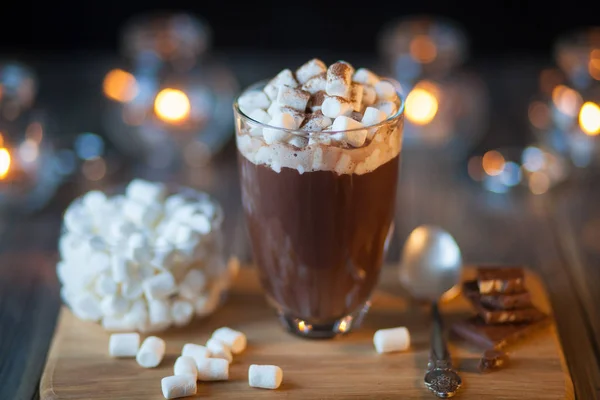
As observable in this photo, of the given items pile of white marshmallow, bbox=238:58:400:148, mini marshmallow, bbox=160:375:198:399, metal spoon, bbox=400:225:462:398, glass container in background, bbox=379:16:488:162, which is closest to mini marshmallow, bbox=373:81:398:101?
pile of white marshmallow, bbox=238:58:400:148

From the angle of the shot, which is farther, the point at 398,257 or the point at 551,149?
the point at 551,149

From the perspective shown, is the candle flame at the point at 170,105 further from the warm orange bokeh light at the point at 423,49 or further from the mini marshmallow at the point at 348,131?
the mini marshmallow at the point at 348,131

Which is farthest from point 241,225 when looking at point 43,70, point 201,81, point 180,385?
point 43,70

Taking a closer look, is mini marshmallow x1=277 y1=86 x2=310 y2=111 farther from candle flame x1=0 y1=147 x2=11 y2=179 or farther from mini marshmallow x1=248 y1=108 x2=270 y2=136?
candle flame x1=0 y1=147 x2=11 y2=179

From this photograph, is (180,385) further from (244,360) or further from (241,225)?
(241,225)

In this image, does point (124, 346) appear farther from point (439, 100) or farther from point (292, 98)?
point (439, 100)

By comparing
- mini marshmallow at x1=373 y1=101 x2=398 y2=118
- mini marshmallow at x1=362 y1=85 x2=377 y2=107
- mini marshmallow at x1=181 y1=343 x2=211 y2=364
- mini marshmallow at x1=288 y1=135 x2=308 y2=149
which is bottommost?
mini marshmallow at x1=181 y1=343 x2=211 y2=364
